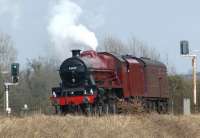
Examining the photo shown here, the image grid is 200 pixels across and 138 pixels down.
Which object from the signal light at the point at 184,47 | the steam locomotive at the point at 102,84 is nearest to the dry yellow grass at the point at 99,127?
the steam locomotive at the point at 102,84

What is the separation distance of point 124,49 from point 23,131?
68209 mm

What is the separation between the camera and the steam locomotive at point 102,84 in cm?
3053

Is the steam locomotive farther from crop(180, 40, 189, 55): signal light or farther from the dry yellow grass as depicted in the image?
crop(180, 40, 189, 55): signal light

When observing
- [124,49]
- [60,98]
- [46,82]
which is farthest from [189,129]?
[124,49]

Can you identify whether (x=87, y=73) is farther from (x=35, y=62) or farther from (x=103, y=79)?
(x=35, y=62)

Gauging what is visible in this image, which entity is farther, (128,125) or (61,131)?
(128,125)

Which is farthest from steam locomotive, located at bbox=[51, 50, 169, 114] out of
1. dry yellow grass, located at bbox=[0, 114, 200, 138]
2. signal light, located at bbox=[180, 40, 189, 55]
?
signal light, located at bbox=[180, 40, 189, 55]

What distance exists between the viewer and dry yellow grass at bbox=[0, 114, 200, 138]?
19.3 meters

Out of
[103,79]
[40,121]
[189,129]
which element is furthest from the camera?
[103,79]

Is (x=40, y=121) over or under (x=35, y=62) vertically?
under

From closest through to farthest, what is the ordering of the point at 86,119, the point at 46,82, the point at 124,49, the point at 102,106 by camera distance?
the point at 86,119 < the point at 102,106 < the point at 46,82 < the point at 124,49

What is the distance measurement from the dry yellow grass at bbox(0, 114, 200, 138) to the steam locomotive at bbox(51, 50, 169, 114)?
3.10 meters

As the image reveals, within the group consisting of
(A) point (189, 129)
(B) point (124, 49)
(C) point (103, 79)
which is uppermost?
(B) point (124, 49)

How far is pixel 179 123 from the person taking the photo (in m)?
26.1
